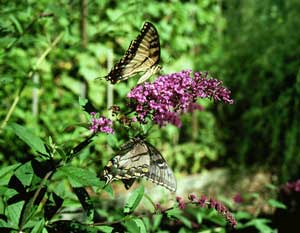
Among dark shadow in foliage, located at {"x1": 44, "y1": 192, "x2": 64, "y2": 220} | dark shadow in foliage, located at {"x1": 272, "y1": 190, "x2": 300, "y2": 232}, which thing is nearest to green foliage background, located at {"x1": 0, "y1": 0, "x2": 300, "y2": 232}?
dark shadow in foliage, located at {"x1": 272, "y1": 190, "x2": 300, "y2": 232}

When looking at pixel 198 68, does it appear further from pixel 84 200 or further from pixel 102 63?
pixel 84 200

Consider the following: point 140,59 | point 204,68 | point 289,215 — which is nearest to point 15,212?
point 140,59

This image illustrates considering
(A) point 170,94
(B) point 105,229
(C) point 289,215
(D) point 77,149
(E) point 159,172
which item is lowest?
(C) point 289,215

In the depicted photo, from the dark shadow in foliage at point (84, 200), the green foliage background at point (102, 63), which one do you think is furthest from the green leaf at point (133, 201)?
the green foliage background at point (102, 63)

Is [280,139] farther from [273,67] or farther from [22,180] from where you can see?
[22,180]

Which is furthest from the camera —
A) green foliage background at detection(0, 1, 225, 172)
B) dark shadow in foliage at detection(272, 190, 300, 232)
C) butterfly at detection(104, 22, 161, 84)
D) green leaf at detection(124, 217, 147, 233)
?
green foliage background at detection(0, 1, 225, 172)

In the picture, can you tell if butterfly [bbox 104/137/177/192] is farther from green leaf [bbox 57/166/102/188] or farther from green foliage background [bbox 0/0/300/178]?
green foliage background [bbox 0/0/300/178]
